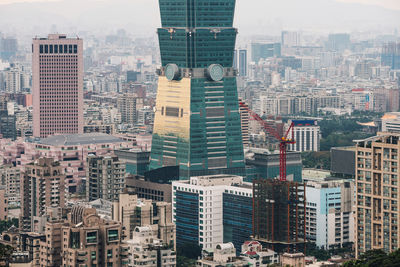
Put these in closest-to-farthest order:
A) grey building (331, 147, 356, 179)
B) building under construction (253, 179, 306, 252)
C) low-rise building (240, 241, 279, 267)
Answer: low-rise building (240, 241, 279, 267)
building under construction (253, 179, 306, 252)
grey building (331, 147, 356, 179)

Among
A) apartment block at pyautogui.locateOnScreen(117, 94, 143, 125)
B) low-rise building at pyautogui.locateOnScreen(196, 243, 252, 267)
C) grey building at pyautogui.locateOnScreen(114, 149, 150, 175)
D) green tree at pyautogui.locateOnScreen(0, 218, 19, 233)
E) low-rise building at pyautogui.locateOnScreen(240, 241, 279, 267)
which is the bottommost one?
green tree at pyautogui.locateOnScreen(0, 218, 19, 233)

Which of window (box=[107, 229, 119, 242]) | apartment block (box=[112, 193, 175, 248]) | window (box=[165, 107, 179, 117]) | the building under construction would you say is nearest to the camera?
window (box=[107, 229, 119, 242])

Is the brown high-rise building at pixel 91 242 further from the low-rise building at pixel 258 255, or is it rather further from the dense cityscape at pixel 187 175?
the low-rise building at pixel 258 255

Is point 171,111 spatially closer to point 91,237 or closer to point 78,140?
point 78,140

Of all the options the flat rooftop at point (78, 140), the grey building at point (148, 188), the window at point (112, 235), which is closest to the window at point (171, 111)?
the grey building at point (148, 188)

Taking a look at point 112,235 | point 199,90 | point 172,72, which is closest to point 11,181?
point 172,72

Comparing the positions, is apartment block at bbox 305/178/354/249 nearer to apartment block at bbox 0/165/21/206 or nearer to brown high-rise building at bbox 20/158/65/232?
brown high-rise building at bbox 20/158/65/232

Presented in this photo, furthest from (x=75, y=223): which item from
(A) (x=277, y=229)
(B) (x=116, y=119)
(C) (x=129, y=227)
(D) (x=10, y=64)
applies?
(D) (x=10, y=64)

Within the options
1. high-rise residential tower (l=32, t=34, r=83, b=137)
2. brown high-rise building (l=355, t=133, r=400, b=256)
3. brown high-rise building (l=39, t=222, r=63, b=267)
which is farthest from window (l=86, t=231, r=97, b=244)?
high-rise residential tower (l=32, t=34, r=83, b=137)
